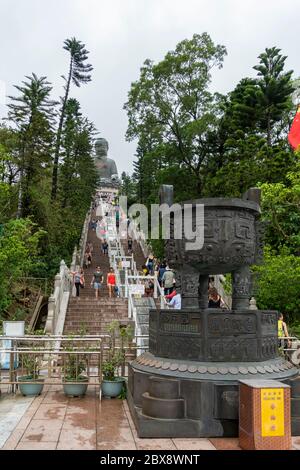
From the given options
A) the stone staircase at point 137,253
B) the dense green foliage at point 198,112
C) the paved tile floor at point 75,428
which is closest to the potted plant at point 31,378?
the paved tile floor at point 75,428

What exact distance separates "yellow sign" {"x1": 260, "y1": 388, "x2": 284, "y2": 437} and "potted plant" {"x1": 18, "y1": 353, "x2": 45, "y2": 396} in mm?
4718

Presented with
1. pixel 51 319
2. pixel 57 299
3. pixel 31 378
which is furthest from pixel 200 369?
pixel 57 299

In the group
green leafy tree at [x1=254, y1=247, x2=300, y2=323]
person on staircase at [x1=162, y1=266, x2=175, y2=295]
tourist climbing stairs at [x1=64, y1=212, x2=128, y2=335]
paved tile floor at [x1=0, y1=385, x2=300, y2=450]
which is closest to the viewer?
paved tile floor at [x1=0, y1=385, x2=300, y2=450]

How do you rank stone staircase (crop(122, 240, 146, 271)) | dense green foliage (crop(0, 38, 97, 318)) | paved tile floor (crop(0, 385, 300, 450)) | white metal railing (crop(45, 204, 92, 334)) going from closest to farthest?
paved tile floor (crop(0, 385, 300, 450)) → white metal railing (crop(45, 204, 92, 334)) → dense green foliage (crop(0, 38, 97, 318)) → stone staircase (crop(122, 240, 146, 271))

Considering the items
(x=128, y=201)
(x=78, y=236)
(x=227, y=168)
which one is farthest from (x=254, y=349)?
(x=128, y=201)

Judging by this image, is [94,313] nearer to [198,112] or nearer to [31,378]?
[31,378]

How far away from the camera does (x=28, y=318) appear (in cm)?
1998

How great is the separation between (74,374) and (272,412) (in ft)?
14.7

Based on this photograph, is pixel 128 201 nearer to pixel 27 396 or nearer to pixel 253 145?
pixel 253 145

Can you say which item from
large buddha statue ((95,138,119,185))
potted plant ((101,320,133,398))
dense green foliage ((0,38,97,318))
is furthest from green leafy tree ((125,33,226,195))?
large buddha statue ((95,138,119,185))

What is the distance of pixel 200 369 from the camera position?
22.1 feet

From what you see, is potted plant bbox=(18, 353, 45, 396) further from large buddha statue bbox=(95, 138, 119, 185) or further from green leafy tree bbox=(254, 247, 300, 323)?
large buddha statue bbox=(95, 138, 119, 185)

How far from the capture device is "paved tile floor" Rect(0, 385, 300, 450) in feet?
19.2

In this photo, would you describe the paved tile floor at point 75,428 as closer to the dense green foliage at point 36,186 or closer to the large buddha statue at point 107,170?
the dense green foliage at point 36,186
